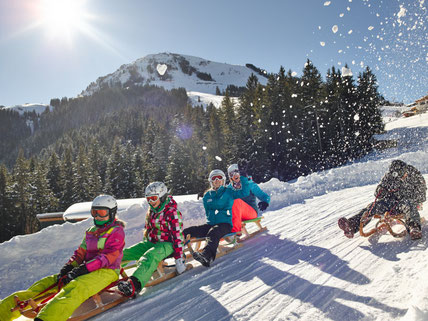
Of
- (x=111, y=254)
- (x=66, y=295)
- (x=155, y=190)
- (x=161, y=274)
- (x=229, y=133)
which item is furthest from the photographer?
(x=229, y=133)

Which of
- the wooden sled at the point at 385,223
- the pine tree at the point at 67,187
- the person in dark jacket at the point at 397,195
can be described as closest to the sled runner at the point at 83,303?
the person in dark jacket at the point at 397,195

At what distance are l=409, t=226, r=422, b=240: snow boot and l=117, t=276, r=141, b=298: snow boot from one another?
14.6 feet

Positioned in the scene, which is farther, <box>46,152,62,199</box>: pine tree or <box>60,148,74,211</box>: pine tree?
<box>46,152,62,199</box>: pine tree

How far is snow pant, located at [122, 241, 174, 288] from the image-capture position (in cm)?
403

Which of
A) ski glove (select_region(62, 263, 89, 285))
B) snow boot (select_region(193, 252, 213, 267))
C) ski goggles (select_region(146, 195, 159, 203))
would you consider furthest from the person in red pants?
ski glove (select_region(62, 263, 89, 285))

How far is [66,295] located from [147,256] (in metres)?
1.22

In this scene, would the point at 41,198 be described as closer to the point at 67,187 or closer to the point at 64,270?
the point at 67,187

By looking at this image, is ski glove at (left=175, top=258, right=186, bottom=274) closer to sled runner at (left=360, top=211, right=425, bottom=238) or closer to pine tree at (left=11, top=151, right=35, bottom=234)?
sled runner at (left=360, top=211, right=425, bottom=238)

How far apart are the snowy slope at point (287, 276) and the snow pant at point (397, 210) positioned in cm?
31

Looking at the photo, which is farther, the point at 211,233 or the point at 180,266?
the point at 211,233

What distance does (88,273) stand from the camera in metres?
3.68

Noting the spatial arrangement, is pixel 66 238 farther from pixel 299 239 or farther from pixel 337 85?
pixel 337 85

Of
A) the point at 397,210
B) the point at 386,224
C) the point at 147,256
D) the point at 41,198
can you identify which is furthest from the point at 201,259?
the point at 41,198

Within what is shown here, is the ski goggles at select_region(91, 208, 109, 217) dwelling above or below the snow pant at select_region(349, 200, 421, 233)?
above
